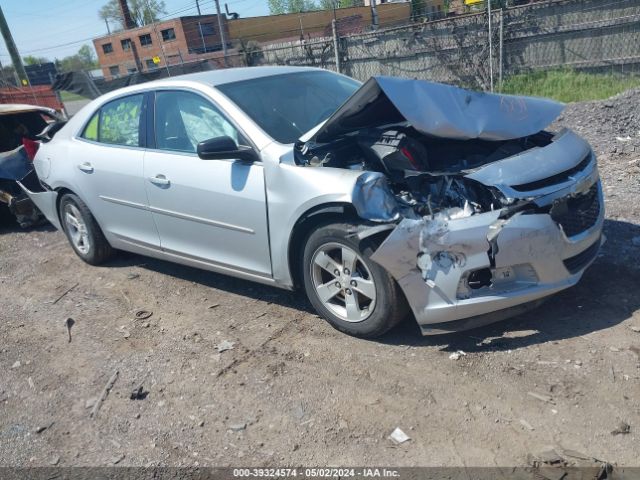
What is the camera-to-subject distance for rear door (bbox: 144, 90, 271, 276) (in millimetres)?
4027

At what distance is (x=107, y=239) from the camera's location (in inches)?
218

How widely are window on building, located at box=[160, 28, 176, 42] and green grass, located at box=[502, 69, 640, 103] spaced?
37.2m

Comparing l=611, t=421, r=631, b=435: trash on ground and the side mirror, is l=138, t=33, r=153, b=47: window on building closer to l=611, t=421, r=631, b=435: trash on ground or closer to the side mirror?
the side mirror

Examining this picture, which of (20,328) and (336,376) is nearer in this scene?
(336,376)

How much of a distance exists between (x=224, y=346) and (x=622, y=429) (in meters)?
2.45

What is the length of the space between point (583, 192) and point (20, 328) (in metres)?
4.43

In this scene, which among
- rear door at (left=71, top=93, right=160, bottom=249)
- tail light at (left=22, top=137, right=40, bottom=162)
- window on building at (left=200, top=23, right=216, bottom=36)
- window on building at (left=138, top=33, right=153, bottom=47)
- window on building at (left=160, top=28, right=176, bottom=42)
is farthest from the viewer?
window on building at (left=138, top=33, right=153, bottom=47)

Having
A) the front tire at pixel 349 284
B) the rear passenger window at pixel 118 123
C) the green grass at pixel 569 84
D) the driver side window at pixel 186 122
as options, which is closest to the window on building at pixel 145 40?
the green grass at pixel 569 84

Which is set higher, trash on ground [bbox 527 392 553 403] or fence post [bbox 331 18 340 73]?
fence post [bbox 331 18 340 73]


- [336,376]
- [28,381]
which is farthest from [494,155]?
[28,381]

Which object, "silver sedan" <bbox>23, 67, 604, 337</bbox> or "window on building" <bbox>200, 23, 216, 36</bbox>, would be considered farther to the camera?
"window on building" <bbox>200, 23, 216, 36</bbox>

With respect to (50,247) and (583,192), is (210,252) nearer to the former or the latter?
(583,192)

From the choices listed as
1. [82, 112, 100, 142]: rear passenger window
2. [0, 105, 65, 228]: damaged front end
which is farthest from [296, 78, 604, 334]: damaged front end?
[0, 105, 65, 228]: damaged front end

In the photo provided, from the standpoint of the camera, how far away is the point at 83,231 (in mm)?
5805
